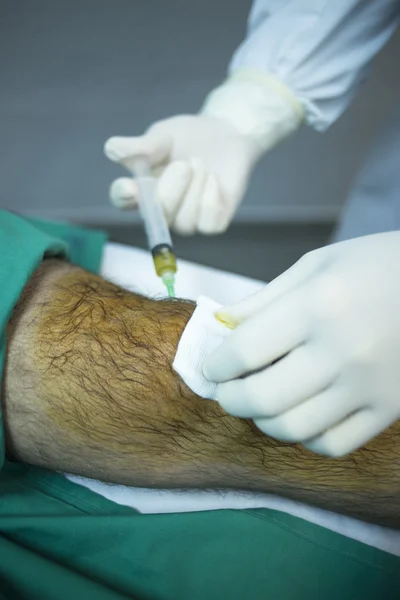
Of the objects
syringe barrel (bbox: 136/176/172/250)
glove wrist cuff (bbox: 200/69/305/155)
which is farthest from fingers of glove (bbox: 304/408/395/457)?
glove wrist cuff (bbox: 200/69/305/155)

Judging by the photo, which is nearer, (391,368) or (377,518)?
(391,368)

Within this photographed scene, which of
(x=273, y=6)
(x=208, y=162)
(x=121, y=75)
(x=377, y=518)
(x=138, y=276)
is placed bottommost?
(x=377, y=518)

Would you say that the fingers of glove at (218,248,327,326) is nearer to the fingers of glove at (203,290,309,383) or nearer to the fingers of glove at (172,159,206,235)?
the fingers of glove at (203,290,309,383)

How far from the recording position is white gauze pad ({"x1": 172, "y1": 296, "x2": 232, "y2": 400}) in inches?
22.9

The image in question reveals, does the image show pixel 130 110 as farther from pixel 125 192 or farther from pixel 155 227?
pixel 155 227

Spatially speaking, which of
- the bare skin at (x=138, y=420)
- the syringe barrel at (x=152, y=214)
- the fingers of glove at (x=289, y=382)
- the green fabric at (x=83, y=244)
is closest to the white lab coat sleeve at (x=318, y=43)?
the syringe barrel at (x=152, y=214)

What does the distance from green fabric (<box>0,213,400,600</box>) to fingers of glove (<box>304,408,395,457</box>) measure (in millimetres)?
209

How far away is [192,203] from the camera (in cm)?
102

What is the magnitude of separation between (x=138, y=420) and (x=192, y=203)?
1.58ft

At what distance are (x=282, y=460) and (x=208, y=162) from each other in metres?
0.65

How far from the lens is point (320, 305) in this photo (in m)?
0.54

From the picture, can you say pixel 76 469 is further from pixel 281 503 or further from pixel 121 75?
pixel 121 75

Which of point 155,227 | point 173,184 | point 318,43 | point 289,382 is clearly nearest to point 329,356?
point 289,382

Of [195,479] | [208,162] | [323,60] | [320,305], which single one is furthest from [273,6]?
[195,479]
